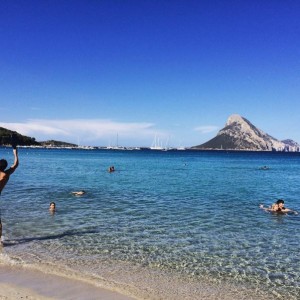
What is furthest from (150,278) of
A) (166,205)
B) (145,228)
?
(166,205)

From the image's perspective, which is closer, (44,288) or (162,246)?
(44,288)

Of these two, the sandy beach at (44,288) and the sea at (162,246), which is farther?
the sea at (162,246)

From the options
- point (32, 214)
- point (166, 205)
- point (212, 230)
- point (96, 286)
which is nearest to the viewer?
point (96, 286)

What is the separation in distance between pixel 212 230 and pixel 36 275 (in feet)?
28.8

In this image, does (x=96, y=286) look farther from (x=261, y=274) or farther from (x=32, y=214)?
(x=32, y=214)

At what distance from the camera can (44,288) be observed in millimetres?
9617

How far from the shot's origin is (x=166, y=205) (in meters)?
24.5

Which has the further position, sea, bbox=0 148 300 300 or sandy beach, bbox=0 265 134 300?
sea, bbox=0 148 300 300

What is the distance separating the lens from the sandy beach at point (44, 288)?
9.05 meters

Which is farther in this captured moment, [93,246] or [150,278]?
[93,246]

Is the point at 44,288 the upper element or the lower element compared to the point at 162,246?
lower

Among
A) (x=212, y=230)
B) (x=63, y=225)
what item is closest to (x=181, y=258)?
(x=212, y=230)

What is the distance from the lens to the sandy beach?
905cm

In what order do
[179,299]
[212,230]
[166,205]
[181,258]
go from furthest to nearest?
1. [166,205]
2. [212,230]
3. [181,258]
4. [179,299]
